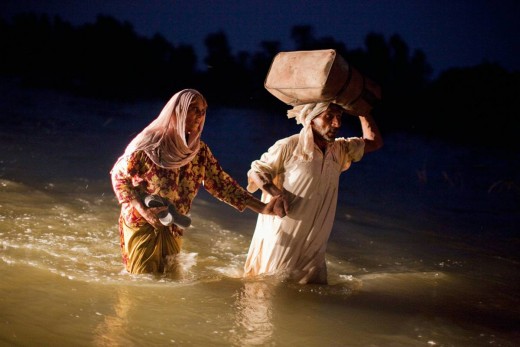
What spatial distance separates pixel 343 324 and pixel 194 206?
17.1ft

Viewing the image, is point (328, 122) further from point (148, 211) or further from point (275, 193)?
point (148, 211)

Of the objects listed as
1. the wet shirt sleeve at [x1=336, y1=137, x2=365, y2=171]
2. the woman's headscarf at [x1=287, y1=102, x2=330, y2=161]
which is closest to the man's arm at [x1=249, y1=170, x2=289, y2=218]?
the woman's headscarf at [x1=287, y1=102, x2=330, y2=161]

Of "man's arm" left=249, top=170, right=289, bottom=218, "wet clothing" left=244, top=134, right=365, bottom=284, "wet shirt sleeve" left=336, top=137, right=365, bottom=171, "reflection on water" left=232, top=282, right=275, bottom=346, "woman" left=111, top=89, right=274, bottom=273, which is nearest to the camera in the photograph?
"reflection on water" left=232, top=282, right=275, bottom=346

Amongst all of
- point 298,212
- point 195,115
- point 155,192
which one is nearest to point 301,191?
point 298,212

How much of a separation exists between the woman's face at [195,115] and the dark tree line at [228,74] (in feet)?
66.0

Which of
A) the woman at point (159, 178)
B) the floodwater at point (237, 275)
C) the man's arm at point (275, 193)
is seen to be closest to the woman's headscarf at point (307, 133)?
the man's arm at point (275, 193)

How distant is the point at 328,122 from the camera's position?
16.5 feet

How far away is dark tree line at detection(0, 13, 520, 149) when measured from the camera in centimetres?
2542

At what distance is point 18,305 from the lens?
172 inches

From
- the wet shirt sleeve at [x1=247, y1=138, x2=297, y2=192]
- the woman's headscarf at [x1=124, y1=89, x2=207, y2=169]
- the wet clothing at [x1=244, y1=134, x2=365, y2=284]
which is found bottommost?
the wet clothing at [x1=244, y1=134, x2=365, y2=284]

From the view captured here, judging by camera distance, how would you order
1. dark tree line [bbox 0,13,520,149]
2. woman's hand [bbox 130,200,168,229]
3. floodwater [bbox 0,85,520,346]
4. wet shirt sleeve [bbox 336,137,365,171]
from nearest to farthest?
floodwater [bbox 0,85,520,346], woman's hand [bbox 130,200,168,229], wet shirt sleeve [bbox 336,137,365,171], dark tree line [bbox 0,13,520,149]

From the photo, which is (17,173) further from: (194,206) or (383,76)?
(383,76)

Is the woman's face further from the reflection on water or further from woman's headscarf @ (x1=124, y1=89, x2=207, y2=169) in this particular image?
the reflection on water

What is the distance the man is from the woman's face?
1.84 ft
